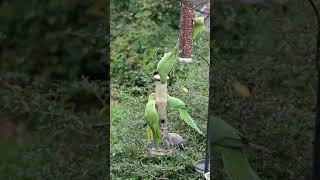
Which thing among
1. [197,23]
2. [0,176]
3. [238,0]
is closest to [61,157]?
[0,176]

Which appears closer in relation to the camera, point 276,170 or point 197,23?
point 197,23

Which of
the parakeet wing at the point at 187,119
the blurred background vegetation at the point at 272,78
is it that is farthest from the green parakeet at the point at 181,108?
the blurred background vegetation at the point at 272,78

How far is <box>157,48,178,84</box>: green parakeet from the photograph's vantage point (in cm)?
141

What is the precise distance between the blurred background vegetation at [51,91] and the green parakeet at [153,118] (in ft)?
0.53

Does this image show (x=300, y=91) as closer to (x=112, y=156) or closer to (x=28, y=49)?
(x=112, y=156)

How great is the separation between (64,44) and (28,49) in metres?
0.13

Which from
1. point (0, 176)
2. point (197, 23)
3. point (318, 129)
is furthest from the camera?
point (0, 176)

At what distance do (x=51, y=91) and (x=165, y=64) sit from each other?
20.7 inches

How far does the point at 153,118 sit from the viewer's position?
4.73 ft

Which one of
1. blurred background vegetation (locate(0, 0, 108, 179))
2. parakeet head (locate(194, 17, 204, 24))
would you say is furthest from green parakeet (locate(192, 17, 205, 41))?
blurred background vegetation (locate(0, 0, 108, 179))

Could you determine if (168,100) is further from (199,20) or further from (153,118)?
(199,20)

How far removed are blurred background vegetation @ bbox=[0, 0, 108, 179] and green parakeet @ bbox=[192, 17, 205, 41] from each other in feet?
0.97

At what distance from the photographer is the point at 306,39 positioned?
164 cm

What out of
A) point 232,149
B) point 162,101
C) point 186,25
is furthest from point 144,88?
point 232,149
